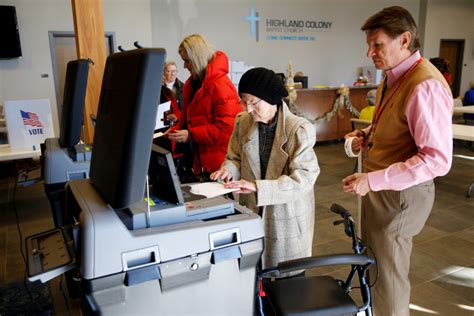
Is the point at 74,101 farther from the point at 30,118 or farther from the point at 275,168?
the point at 30,118

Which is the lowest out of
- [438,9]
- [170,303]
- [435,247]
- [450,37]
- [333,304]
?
[435,247]

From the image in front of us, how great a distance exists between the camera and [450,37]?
10.9 metres

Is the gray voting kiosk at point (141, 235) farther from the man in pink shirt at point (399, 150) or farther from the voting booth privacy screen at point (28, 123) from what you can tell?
the voting booth privacy screen at point (28, 123)

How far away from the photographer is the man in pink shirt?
4.25 ft

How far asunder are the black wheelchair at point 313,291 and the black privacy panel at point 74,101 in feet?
3.38

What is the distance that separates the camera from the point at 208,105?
2328mm

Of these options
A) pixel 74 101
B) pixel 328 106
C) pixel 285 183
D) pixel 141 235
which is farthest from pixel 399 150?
pixel 328 106

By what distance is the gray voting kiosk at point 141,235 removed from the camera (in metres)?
0.82

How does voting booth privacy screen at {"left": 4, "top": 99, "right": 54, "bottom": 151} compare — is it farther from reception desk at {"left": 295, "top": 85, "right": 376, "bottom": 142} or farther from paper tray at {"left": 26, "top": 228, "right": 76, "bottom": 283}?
reception desk at {"left": 295, "top": 85, "right": 376, "bottom": 142}

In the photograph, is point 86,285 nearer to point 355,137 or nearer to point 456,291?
point 355,137

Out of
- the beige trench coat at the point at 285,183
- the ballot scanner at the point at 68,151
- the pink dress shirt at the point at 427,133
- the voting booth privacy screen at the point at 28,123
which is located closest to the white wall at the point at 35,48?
the voting booth privacy screen at the point at 28,123

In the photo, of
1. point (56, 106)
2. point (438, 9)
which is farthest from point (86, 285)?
point (438, 9)

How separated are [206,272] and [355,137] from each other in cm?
113

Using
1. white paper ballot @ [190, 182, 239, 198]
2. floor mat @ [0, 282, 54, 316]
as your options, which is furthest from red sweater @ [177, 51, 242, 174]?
floor mat @ [0, 282, 54, 316]
